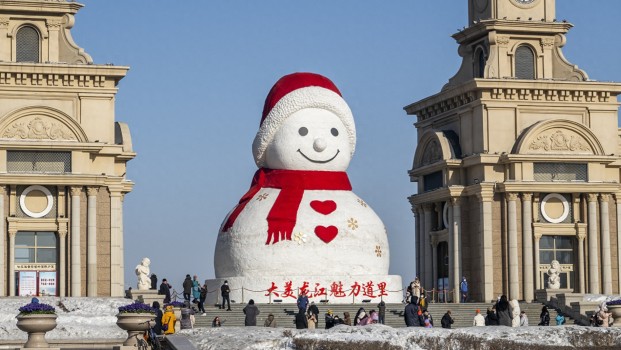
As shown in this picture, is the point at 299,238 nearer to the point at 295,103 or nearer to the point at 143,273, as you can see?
the point at 295,103

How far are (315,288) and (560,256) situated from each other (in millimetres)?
13490

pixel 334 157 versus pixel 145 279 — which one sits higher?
pixel 334 157

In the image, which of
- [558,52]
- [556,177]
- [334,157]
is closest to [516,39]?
[558,52]

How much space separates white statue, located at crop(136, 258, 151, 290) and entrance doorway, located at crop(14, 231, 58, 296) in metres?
4.41

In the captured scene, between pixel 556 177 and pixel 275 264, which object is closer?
pixel 275 264

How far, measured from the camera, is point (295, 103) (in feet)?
196

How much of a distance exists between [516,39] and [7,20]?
69.7 ft

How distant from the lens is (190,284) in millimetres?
58062

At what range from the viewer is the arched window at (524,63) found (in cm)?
6831

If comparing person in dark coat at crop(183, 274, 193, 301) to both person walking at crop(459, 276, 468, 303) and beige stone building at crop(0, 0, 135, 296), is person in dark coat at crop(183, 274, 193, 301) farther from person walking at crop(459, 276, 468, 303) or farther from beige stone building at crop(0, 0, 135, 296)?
person walking at crop(459, 276, 468, 303)

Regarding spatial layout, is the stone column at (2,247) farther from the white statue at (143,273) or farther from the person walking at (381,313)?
the person walking at (381,313)

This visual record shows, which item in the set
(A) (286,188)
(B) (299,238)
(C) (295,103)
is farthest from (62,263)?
(C) (295,103)

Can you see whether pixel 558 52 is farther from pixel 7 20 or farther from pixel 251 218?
pixel 7 20

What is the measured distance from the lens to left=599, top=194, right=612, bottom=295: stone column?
217ft
